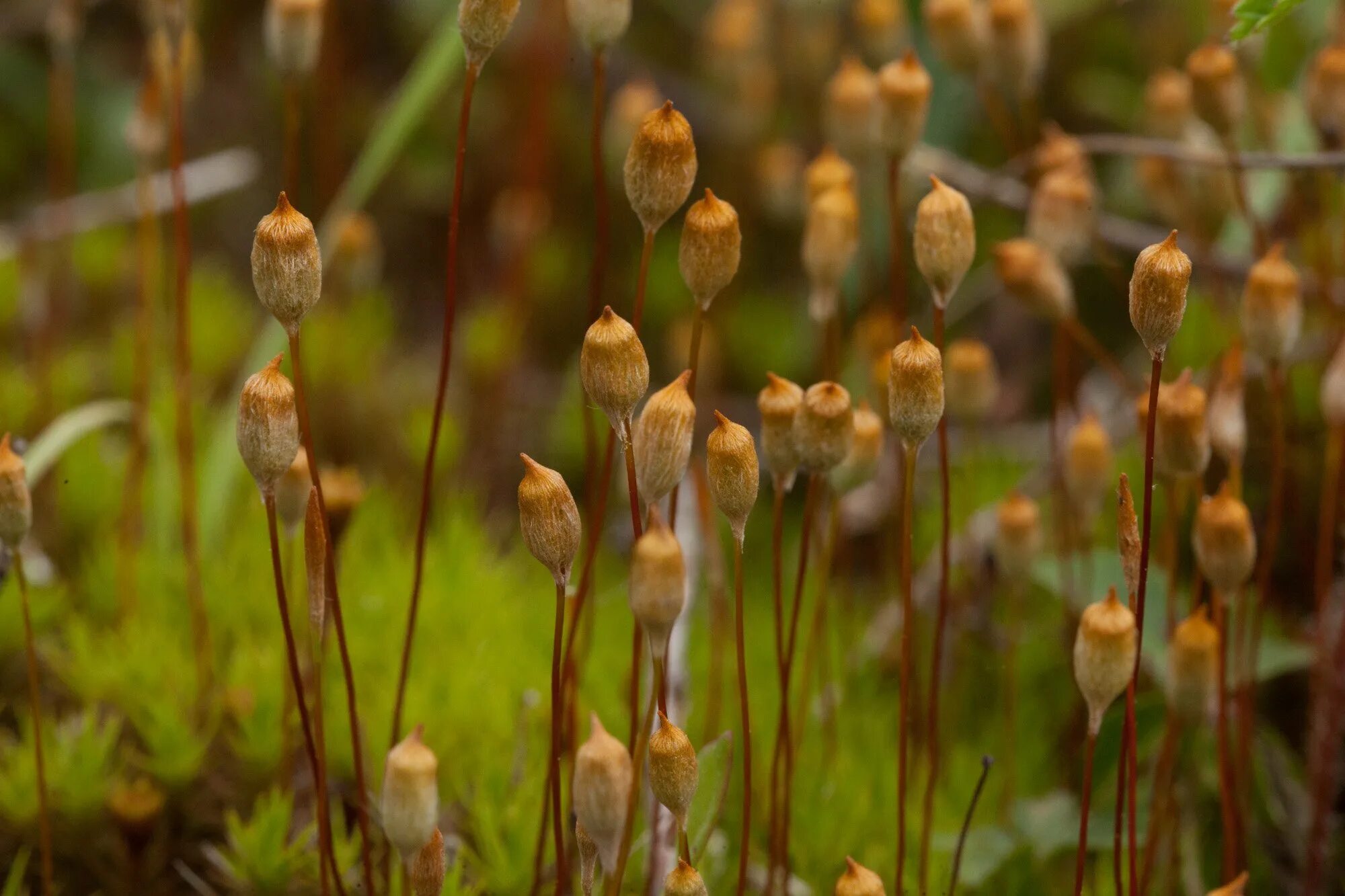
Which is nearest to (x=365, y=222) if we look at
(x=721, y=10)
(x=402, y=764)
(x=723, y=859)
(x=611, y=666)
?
(x=721, y=10)

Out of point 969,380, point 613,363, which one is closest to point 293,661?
point 613,363

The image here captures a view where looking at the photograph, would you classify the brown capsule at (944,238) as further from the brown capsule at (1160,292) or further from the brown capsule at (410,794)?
the brown capsule at (410,794)

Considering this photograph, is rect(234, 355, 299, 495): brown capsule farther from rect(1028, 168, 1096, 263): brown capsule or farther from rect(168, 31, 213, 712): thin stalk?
rect(1028, 168, 1096, 263): brown capsule

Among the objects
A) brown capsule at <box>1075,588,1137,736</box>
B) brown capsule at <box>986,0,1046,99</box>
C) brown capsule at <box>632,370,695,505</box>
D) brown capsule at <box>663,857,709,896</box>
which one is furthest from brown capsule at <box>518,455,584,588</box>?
brown capsule at <box>986,0,1046,99</box>

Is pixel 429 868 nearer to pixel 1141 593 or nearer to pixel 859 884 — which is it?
pixel 859 884

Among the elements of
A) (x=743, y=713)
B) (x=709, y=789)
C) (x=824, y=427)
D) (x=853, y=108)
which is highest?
(x=853, y=108)

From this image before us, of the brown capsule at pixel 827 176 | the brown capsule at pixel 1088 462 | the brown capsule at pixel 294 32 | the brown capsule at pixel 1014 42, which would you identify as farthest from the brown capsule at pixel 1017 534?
the brown capsule at pixel 294 32
